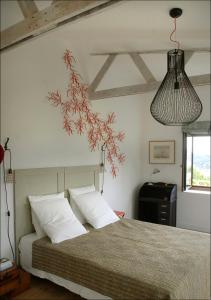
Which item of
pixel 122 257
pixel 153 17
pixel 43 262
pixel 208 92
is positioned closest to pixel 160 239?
pixel 122 257

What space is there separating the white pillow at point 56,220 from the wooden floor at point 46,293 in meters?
0.47

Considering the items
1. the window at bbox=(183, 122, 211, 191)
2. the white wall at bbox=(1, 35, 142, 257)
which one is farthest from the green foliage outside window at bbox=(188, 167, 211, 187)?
the white wall at bbox=(1, 35, 142, 257)

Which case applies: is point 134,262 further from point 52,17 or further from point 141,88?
point 52,17

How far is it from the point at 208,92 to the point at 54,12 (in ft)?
11.8

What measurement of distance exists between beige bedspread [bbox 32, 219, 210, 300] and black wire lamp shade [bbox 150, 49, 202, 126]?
1221 millimetres

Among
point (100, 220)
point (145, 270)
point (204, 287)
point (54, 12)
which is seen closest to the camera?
point (54, 12)

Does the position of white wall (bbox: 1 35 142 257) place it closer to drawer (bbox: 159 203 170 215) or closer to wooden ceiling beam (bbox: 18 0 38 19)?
wooden ceiling beam (bbox: 18 0 38 19)

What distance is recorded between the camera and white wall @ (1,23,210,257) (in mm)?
2840

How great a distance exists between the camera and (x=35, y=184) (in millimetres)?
3041

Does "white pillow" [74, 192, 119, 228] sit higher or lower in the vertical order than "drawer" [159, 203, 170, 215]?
higher

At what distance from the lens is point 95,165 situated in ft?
13.0

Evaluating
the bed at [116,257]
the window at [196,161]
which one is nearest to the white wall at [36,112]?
the bed at [116,257]

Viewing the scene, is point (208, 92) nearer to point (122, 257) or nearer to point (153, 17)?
point (153, 17)

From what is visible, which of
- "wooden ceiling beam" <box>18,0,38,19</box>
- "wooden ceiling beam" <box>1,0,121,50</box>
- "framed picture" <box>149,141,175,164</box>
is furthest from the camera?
"framed picture" <box>149,141,175,164</box>
